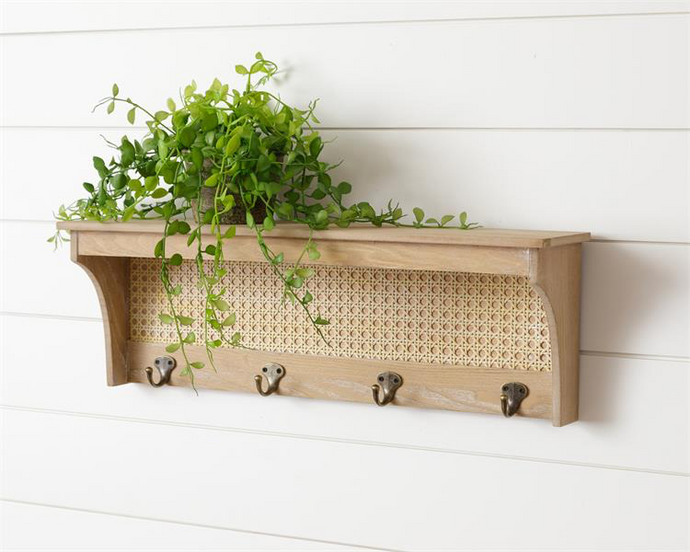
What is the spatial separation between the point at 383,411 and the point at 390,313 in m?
0.12

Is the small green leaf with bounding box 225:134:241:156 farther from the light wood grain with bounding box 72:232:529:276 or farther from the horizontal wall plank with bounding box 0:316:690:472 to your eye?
the horizontal wall plank with bounding box 0:316:690:472

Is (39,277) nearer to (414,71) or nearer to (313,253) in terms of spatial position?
(313,253)

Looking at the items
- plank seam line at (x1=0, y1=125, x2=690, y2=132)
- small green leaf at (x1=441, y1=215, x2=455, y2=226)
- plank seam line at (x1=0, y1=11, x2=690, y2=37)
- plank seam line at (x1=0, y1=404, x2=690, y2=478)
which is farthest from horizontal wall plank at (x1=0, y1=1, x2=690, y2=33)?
plank seam line at (x1=0, y1=404, x2=690, y2=478)

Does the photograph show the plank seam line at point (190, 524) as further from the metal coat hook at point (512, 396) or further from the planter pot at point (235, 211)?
the planter pot at point (235, 211)

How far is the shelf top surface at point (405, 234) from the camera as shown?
35.4 inches

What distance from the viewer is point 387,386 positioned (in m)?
1.08

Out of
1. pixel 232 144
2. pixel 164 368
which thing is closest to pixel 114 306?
pixel 164 368

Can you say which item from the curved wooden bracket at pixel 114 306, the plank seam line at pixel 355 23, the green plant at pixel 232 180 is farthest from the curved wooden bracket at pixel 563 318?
the curved wooden bracket at pixel 114 306

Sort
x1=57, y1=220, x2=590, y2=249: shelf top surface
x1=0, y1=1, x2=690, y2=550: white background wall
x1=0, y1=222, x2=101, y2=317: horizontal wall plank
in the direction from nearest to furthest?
x1=57, y1=220, x2=590, y2=249: shelf top surface
x1=0, y1=1, x2=690, y2=550: white background wall
x1=0, y1=222, x2=101, y2=317: horizontal wall plank

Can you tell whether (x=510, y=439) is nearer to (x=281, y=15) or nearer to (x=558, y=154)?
(x=558, y=154)

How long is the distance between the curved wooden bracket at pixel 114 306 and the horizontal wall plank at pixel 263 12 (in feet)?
1.01

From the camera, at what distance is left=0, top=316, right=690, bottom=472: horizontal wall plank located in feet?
3.30

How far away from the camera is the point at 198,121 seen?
3.37 ft

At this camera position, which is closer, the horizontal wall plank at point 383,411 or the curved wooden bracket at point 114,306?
the horizontal wall plank at point 383,411
